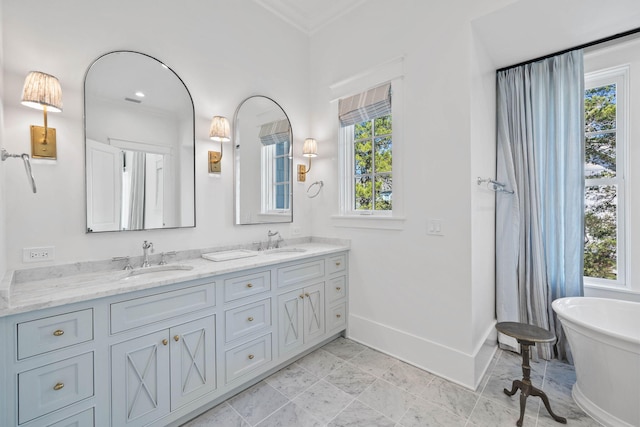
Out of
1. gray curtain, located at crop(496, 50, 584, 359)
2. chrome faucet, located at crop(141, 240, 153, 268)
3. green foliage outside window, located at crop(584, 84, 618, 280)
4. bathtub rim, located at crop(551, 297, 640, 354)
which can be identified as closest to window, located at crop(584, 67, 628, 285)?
green foliage outside window, located at crop(584, 84, 618, 280)

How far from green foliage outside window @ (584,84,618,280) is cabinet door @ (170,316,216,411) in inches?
127

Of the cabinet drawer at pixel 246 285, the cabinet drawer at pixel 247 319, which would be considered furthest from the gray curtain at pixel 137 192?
the cabinet drawer at pixel 247 319

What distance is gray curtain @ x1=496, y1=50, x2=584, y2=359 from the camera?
2.36 meters

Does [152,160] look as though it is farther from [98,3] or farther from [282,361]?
[282,361]

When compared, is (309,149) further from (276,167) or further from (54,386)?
(54,386)

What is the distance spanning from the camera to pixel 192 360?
1.75m

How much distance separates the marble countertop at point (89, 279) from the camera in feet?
4.14

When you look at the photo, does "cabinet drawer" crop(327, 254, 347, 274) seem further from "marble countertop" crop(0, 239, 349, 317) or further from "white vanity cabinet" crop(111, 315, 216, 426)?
"white vanity cabinet" crop(111, 315, 216, 426)

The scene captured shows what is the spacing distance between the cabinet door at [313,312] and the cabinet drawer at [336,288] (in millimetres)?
97

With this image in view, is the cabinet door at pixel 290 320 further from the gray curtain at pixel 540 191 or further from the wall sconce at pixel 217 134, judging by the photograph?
the gray curtain at pixel 540 191

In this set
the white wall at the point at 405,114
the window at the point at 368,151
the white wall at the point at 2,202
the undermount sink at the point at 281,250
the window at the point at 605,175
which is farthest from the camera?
the window at the point at 368,151

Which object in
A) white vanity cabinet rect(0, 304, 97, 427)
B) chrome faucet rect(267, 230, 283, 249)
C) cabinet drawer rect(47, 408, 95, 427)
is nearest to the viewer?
white vanity cabinet rect(0, 304, 97, 427)

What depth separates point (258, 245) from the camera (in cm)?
277

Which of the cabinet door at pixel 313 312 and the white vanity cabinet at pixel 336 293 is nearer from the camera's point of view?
the cabinet door at pixel 313 312
